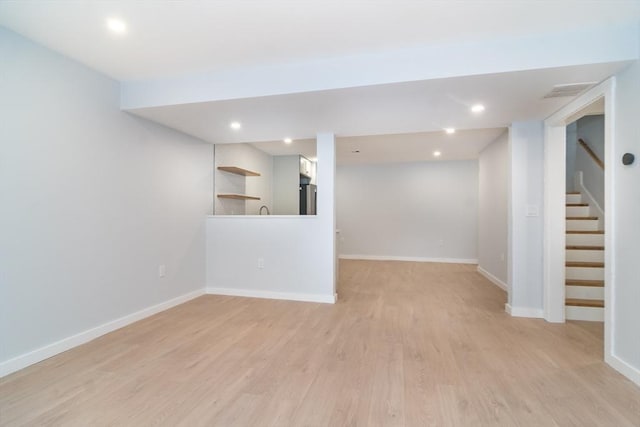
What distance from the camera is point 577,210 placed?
14.2ft

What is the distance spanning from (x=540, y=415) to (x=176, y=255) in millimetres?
3662

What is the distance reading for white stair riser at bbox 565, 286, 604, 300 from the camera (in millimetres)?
3312

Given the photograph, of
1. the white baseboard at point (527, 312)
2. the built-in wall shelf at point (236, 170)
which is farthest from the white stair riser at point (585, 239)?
the built-in wall shelf at point (236, 170)

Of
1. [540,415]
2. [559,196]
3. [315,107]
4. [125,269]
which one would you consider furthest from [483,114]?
[125,269]

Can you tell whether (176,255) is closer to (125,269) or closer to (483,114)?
(125,269)

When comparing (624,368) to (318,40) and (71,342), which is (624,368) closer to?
(318,40)

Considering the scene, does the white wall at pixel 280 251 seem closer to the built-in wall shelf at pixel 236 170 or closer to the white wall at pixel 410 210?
the built-in wall shelf at pixel 236 170

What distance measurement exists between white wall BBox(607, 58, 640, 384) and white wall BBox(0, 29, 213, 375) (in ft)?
13.7

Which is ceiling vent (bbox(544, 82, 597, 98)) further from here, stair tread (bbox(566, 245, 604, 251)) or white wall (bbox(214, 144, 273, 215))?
white wall (bbox(214, 144, 273, 215))

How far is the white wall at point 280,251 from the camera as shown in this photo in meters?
3.79

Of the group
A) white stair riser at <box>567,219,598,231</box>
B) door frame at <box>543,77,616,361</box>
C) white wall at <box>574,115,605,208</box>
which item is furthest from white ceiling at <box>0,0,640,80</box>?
white wall at <box>574,115,605,208</box>

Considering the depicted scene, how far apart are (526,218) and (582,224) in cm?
154

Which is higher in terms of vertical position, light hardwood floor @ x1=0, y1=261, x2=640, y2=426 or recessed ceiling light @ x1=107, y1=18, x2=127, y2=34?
recessed ceiling light @ x1=107, y1=18, x2=127, y2=34

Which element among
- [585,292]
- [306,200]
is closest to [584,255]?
[585,292]
